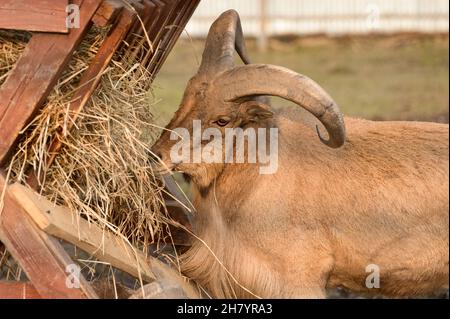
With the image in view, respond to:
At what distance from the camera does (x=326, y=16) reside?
27.9 metres

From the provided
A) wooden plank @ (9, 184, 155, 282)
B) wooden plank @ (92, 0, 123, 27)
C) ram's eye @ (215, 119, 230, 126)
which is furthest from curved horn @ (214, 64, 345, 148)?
wooden plank @ (9, 184, 155, 282)

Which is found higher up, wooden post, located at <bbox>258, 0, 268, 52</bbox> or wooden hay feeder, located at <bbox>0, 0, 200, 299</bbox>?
wooden post, located at <bbox>258, 0, 268, 52</bbox>

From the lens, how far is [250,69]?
682 cm

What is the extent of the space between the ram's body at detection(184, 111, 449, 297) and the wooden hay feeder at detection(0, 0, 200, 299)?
1238 millimetres

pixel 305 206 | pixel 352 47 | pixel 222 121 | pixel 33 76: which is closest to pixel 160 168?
pixel 222 121

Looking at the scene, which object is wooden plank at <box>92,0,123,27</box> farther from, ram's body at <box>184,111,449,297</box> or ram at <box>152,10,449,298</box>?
ram's body at <box>184,111,449,297</box>

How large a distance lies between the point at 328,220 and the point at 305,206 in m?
0.19

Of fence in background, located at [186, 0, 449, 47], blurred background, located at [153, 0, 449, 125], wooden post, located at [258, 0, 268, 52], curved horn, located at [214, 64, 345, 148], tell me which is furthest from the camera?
fence in background, located at [186, 0, 449, 47]

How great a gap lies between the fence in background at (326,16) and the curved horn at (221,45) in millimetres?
19074

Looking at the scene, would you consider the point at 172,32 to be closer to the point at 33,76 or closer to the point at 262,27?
the point at 33,76

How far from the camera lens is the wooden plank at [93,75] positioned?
20.7ft

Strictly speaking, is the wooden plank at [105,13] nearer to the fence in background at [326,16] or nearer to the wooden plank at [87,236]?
the wooden plank at [87,236]

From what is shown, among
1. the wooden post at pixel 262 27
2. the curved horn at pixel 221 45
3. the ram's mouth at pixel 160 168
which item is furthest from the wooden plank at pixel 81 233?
the wooden post at pixel 262 27

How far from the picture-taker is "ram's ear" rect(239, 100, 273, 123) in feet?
23.3
